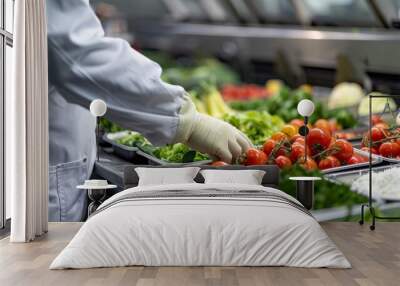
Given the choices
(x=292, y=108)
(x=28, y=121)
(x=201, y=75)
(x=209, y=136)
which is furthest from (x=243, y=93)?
(x=28, y=121)

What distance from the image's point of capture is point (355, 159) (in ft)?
20.6

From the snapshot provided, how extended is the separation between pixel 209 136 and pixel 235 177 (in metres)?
0.52

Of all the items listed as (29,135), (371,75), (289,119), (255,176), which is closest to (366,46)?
(371,75)

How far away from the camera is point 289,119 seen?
21.8ft

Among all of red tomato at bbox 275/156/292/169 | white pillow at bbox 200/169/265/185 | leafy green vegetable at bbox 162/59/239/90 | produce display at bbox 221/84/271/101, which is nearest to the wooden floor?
white pillow at bbox 200/169/265/185

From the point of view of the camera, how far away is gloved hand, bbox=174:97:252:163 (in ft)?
20.4

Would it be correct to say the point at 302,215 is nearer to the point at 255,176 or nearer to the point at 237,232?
the point at 237,232

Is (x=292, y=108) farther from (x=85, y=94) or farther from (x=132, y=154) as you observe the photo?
(x=85, y=94)

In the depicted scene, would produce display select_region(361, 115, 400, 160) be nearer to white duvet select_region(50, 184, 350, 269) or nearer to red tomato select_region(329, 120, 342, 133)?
red tomato select_region(329, 120, 342, 133)

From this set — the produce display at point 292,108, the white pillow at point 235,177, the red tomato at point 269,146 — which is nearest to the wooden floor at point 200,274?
the white pillow at point 235,177

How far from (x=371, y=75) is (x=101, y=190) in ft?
8.28

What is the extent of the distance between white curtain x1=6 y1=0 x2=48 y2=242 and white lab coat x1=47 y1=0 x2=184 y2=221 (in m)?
0.20

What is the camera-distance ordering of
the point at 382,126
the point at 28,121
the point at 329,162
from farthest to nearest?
1. the point at 382,126
2. the point at 329,162
3. the point at 28,121

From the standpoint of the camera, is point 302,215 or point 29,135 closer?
point 302,215
